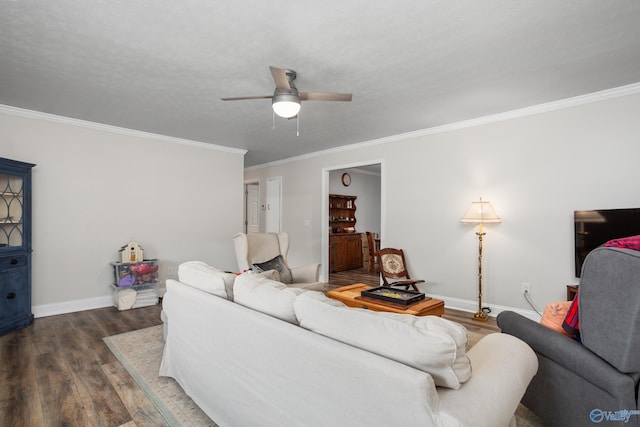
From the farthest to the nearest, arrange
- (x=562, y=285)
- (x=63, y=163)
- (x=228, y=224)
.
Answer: (x=228, y=224) < (x=63, y=163) < (x=562, y=285)

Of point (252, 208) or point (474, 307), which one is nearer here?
point (474, 307)

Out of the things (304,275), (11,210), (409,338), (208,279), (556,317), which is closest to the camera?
(409,338)

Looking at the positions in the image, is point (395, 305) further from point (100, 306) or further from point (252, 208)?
point (252, 208)

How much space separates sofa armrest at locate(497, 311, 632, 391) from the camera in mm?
1431

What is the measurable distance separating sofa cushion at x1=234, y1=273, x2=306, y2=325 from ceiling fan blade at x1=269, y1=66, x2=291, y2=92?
1414 mm

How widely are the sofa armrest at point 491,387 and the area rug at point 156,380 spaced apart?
859 mm

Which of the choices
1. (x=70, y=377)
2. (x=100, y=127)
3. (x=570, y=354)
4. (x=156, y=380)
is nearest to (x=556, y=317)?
(x=570, y=354)

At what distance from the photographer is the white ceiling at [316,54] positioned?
6.66 feet

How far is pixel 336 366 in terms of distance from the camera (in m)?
1.24

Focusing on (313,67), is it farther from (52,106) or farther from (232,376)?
(52,106)

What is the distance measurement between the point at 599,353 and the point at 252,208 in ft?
24.4

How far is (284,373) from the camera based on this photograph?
4.72 ft

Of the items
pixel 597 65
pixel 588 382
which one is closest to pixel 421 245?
pixel 597 65

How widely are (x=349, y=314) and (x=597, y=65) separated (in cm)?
Answer: 309
